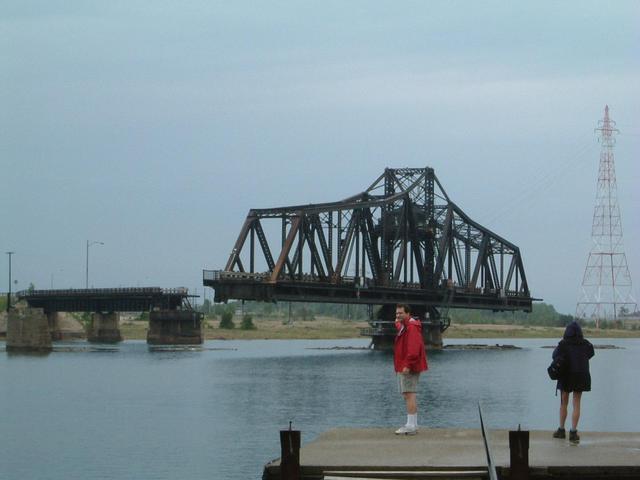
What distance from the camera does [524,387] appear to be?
8812 centimetres

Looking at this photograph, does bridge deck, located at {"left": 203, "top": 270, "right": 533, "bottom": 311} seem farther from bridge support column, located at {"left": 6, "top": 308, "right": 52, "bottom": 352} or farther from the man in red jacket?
the man in red jacket

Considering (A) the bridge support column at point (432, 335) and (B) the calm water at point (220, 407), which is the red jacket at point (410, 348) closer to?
(B) the calm water at point (220, 407)

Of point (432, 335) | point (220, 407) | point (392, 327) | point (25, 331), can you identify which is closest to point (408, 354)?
point (220, 407)

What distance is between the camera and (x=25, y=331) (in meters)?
159

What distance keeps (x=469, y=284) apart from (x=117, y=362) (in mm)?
65200

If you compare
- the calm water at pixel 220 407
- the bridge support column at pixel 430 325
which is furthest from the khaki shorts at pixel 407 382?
the bridge support column at pixel 430 325

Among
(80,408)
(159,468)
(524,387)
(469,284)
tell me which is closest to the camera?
(159,468)

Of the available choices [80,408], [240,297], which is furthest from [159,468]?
[240,297]

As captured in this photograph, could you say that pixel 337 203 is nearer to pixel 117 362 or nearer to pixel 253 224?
pixel 253 224

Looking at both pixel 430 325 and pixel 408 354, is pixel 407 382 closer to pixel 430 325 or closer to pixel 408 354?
pixel 408 354

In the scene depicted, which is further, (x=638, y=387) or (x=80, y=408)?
(x=638, y=387)

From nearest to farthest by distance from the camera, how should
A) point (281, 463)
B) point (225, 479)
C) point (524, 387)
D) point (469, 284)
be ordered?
point (281, 463) < point (225, 479) < point (524, 387) < point (469, 284)

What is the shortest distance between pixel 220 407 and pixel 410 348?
144ft

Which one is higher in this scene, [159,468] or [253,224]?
[253,224]
